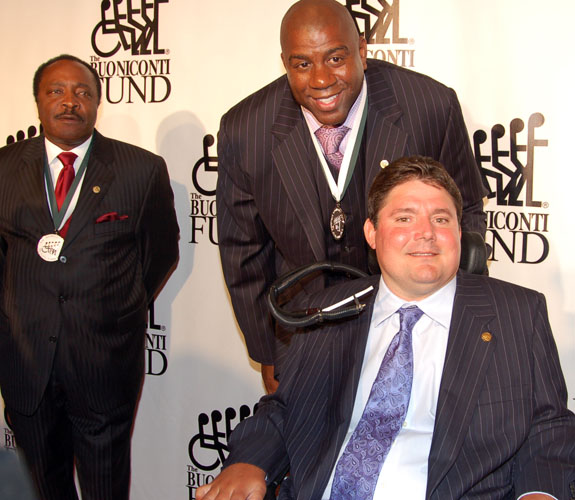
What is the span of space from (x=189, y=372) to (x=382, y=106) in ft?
6.41

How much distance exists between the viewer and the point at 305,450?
2020 mm

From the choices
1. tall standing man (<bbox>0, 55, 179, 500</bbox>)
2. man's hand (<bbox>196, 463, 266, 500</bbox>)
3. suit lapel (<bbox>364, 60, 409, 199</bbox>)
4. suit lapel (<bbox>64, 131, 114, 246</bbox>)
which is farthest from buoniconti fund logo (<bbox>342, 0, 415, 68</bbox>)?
man's hand (<bbox>196, 463, 266, 500</bbox>)

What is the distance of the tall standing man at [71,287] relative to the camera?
304 cm

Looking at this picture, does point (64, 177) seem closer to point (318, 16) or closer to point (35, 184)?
point (35, 184)

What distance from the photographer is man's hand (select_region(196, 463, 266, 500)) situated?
6.00 feet

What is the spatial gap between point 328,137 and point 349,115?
107 millimetres

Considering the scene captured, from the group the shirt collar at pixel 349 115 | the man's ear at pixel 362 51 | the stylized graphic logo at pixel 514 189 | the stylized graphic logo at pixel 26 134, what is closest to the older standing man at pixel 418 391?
the shirt collar at pixel 349 115

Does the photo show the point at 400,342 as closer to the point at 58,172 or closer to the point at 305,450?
the point at 305,450

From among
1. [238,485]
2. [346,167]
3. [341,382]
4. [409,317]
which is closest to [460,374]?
[409,317]

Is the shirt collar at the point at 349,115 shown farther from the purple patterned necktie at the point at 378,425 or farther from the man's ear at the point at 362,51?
the purple patterned necktie at the point at 378,425

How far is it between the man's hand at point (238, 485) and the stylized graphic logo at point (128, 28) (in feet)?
8.17

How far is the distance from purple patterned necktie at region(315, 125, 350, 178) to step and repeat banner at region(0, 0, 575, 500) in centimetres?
96

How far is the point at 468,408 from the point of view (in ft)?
6.15

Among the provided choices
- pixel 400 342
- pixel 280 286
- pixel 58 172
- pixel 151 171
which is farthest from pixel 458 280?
pixel 58 172
